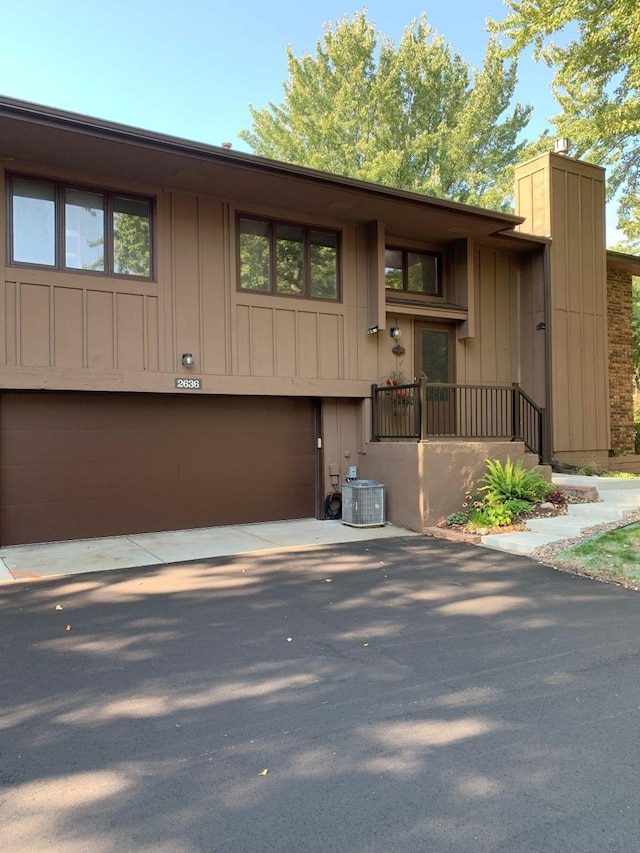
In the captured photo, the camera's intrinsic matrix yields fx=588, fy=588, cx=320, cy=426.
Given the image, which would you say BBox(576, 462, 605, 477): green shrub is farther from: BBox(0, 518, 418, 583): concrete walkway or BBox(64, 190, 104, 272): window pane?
BBox(64, 190, 104, 272): window pane

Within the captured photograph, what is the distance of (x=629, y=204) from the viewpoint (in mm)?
17312

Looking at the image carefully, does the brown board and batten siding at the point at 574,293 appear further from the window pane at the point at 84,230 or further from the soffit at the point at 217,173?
the window pane at the point at 84,230

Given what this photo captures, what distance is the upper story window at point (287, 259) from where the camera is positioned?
9.47m

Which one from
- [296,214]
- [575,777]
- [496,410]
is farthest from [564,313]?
[575,777]

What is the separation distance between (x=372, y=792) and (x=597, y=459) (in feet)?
36.6

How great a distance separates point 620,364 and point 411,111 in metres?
13.6

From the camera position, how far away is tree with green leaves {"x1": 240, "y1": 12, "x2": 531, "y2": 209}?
20.9 meters

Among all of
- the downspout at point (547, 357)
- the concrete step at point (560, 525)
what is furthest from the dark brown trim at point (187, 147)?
the concrete step at point (560, 525)

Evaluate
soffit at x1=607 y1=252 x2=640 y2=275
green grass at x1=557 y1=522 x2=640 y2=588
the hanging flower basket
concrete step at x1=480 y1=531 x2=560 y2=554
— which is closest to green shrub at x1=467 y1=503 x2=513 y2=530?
concrete step at x1=480 y1=531 x2=560 y2=554

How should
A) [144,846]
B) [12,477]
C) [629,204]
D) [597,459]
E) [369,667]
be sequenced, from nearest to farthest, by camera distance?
[144,846] < [369,667] < [12,477] < [597,459] < [629,204]

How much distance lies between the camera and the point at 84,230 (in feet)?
26.8

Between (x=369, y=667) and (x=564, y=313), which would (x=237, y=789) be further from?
(x=564, y=313)

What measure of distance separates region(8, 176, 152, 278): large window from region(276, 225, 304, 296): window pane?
2150 mm

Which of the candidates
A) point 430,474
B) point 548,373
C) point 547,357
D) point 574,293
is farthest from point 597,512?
point 574,293
